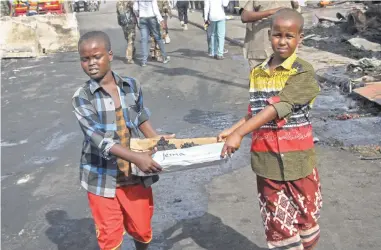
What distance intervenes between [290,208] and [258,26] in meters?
2.96

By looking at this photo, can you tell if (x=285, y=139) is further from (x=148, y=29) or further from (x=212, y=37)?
(x=212, y=37)

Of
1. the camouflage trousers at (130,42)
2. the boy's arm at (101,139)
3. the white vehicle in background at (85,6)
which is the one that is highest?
the boy's arm at (101,139)

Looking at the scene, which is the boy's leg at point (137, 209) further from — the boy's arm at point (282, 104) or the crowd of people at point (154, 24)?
the crowd of people at point (154, 24)

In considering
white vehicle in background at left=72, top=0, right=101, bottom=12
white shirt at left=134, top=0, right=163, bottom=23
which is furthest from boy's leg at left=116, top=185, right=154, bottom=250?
white vehicle in background at left=72, top=0, right=101, bottom=12

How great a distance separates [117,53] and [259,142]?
37.1 ft

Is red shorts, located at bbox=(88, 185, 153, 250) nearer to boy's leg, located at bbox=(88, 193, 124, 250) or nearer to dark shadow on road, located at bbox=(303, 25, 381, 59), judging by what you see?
boy's leg, located at bbox=(88, 193, 124, 250)

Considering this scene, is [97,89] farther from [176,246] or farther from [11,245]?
[11,245]

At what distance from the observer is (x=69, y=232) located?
4066 mm

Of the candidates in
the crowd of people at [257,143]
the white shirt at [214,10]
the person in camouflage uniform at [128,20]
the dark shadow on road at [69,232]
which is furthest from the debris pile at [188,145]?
the person in camouflage uniform at [128,20]

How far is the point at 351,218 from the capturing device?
3.88 metres

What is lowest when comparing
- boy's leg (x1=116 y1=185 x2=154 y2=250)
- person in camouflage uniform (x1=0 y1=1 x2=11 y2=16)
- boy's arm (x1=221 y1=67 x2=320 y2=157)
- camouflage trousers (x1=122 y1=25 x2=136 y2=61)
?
person in camouflage uniform (x1=0 y1=1 x2=11 y2=16)

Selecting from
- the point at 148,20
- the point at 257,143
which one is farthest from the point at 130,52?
the point at 257,143

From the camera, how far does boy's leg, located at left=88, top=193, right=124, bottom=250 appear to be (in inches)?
112

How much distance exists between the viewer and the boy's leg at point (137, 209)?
2.92 metres
